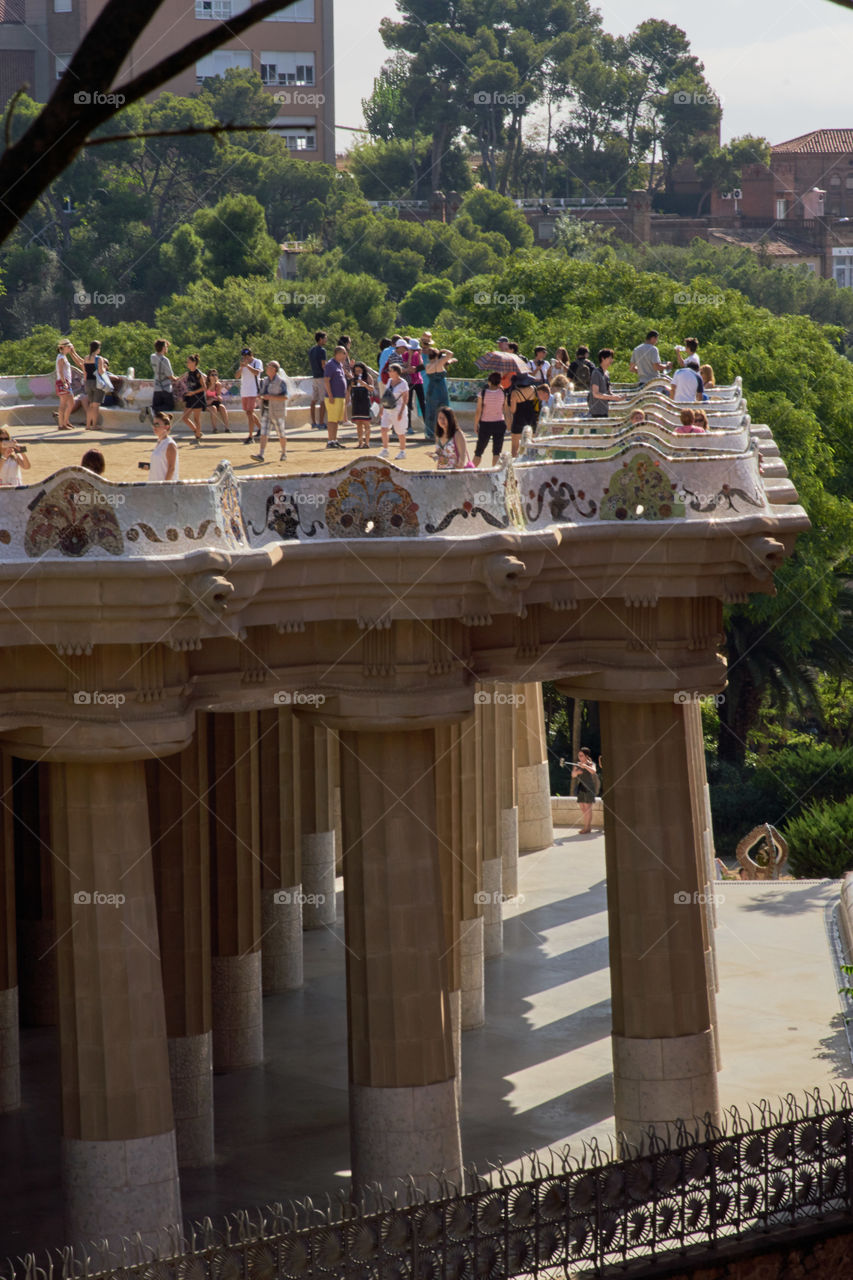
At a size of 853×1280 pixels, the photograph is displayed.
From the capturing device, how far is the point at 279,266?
132 metres

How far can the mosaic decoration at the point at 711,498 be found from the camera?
25906 mm

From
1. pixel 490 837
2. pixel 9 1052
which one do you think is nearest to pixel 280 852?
pixel 490 837

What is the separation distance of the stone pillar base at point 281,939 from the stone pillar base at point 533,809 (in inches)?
534

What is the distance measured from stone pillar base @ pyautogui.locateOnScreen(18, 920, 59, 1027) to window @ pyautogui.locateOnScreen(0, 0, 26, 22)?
122346 mm

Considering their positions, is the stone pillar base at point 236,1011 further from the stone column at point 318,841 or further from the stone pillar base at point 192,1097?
the stone column at point 318,841

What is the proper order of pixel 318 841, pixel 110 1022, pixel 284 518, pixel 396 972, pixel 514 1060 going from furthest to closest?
1. pixel 318 841
2. pixel 514 1060
3. pixel 396 972
4. pixel 284 518
5. pixel 110 1022

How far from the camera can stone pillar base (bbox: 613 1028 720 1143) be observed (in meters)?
26.8

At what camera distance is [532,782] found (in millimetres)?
50375

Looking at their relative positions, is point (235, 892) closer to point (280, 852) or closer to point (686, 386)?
point (280, 852)

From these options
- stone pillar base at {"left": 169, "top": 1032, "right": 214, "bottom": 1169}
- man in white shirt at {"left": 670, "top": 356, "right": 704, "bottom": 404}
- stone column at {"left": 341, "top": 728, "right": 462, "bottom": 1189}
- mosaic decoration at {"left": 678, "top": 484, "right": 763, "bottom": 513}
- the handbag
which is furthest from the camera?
the handbag

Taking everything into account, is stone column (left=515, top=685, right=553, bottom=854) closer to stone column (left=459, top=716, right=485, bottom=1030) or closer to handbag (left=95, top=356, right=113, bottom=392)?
handbag (left=95, top=356, right=113, bottom=392)

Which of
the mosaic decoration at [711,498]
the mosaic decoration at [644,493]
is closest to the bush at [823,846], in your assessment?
the mosaic decoration at [711,498]

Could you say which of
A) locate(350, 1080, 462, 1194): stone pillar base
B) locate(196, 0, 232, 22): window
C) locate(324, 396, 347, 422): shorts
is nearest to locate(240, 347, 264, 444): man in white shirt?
locate(324, 396, 347, 422): shorts

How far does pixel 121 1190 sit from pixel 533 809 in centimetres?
2841
